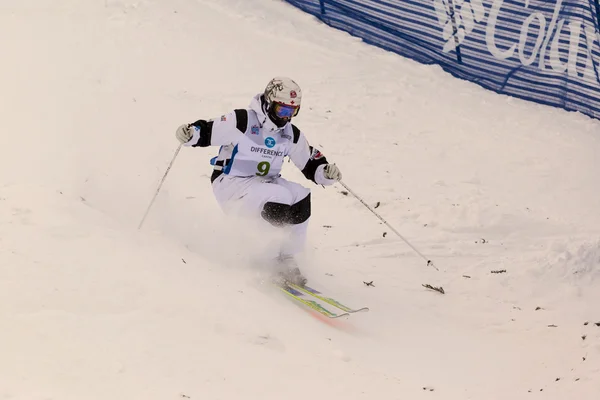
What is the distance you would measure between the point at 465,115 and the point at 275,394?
6.86m

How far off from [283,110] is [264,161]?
0.49 m

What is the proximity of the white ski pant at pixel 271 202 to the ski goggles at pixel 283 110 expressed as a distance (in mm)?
538

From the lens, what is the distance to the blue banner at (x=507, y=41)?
9.55 metres

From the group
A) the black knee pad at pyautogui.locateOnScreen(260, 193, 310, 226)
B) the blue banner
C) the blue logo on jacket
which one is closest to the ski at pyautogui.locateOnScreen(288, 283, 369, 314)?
the black knee pad at pyautogui.locateOnScreen(260, 193, 310, 226)

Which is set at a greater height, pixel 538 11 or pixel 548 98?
pixel 538 11

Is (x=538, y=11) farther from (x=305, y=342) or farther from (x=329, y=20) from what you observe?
(x=305, y=342)

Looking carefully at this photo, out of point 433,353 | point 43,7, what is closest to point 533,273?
point 433,353

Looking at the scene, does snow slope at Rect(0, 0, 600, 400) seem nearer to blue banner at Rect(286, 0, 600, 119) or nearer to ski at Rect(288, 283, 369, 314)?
ski at Rect(288, 283, 369, 314)

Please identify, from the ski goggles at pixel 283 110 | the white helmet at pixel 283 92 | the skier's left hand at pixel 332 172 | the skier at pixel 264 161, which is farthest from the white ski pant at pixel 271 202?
the white helmet at pixel 283 92

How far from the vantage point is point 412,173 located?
27.5 feet

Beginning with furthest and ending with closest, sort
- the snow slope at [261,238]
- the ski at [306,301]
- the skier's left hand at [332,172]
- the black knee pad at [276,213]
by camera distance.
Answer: the skier's left hand at [332,172] → the black knee pad at [276,213] → the ski at [306,301] → the snow slope at [261,238]

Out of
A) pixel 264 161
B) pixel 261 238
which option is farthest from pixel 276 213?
pixel 264 161

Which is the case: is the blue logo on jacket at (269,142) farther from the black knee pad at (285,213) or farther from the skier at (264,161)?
the black knee pad at (285,213)

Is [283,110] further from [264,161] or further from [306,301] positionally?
[306,301]
